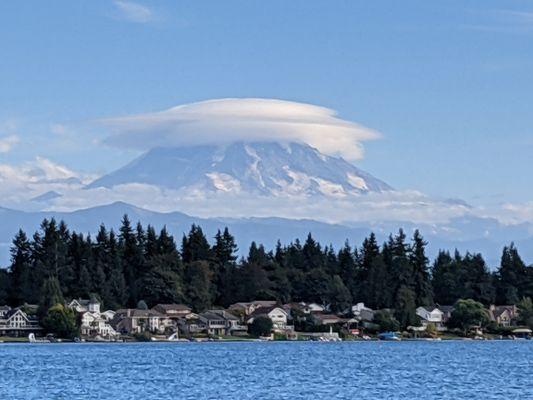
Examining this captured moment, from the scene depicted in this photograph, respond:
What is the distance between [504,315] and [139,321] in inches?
1763

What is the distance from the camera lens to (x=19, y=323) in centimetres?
14738

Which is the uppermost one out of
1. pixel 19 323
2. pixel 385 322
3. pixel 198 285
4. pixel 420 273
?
pixel 420 273

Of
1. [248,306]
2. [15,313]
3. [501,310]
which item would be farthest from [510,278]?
[15,313]

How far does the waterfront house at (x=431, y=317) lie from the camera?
525 ft

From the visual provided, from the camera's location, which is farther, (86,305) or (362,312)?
(362,312)

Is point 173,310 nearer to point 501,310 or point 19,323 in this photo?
point 19,323

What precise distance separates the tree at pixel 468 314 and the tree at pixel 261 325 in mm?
21782

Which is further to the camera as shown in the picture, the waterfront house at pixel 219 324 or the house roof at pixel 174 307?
the waterfront house at pixel 219 324

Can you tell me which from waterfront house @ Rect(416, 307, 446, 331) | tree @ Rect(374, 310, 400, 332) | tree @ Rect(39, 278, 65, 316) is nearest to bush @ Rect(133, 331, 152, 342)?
tree @ Rect(39, 278, 65, 316)

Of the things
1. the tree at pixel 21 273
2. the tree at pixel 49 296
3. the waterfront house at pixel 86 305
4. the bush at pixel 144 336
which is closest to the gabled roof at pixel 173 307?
the bush at pixel 144 336

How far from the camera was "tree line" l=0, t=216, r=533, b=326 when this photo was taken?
158 meters

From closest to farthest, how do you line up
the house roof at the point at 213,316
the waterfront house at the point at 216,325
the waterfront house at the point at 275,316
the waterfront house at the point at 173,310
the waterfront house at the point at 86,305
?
1. the waterfront house at the point at 86,305
2. the waterfront house at the point at 173,310
3. the waterfront house at the point at 216,325
4. the house roof at the point at 213,316
5. the waterfront house at the point at 275,316

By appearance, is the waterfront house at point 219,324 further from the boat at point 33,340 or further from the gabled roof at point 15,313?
the gabled roof at point 15,313

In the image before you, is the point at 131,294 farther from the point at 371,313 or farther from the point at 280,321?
the point at 371,313
